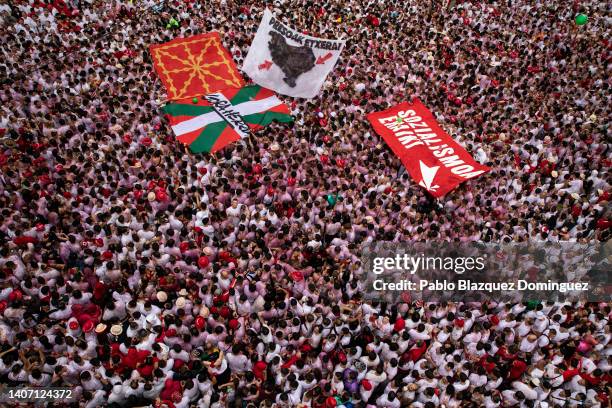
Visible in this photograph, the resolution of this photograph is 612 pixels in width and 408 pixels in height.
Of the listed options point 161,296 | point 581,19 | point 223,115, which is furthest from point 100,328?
point 581,19

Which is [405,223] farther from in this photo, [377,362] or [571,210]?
[571,210]

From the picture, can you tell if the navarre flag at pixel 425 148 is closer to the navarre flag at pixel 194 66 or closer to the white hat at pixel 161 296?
the navarre flag at pixel 194 66

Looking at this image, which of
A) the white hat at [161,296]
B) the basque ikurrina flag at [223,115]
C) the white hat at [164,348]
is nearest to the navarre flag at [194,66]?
the basque ikurrina flag at [223,115]

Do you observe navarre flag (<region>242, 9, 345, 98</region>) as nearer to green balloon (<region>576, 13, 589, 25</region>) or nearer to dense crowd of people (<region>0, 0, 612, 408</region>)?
dense crowd of people (<region>0, 0, 612, 408</region>)

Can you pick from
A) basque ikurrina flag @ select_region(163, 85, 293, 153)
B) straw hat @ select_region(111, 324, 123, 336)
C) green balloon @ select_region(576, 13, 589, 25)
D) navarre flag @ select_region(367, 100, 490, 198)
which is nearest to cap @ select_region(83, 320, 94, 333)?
straw hat @ select_region(111, 324, 123, 336)

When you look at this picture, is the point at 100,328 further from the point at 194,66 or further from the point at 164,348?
the point at 194,66

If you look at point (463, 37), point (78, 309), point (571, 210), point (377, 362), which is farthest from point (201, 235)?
point (463, 37)

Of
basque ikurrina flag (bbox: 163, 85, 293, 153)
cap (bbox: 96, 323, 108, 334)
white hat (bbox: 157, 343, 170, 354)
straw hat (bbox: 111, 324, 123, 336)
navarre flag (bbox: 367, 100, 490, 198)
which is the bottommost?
white hat (bbox: 157, 343, 170, 354)
